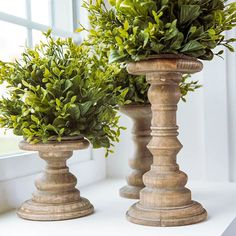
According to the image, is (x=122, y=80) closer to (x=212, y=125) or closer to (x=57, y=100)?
(x=57, y=100)

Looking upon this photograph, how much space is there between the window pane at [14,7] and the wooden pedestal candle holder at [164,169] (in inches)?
16.3

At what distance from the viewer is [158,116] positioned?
0.87 meters

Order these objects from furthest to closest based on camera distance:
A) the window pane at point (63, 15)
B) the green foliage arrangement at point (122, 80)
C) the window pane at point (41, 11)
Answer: the window pane at point (63, 15), the window pane at point (41, 11), the green foliage arrangement at point (122, 80)

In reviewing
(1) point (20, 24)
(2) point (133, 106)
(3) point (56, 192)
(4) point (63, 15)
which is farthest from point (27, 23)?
(3) point (56, 192)

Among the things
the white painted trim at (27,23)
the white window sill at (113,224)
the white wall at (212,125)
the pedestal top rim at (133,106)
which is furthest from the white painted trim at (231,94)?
the white painted trim at (27,23)

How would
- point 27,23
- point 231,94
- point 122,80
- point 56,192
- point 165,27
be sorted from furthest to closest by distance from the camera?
point 231,94, point 27,23, point 122,80, point 56,192, point 165,27

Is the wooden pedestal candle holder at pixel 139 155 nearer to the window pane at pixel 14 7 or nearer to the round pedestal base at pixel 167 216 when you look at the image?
the round pedestal base at pixel 167 216

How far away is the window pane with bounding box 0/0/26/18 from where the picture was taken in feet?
3.73

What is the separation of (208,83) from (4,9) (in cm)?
55

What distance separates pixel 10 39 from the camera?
1144mm

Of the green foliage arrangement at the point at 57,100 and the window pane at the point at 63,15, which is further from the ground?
the window pane at the point at 63,15

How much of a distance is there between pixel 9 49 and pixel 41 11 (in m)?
0.18

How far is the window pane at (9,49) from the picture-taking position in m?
1.11

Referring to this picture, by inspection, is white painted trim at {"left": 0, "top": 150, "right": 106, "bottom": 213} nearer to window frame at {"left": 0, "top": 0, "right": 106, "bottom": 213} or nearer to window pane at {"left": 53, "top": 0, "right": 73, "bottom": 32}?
window frame at {"left": 0, "top": 0, "right": 106, "bottom": 213}
